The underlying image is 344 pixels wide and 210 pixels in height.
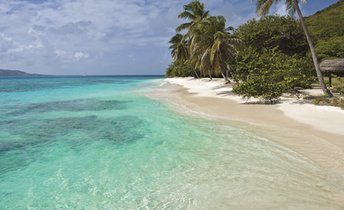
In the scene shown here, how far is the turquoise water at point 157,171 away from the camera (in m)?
5.17

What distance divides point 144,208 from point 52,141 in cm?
652

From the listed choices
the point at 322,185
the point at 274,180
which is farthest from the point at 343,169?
the point at 274,180

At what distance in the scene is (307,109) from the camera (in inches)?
502

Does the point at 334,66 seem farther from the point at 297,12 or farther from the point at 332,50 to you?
the point at 332,50

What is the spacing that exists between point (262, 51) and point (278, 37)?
2028mm

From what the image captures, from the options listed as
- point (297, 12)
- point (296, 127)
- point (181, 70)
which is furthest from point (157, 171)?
point (181, 70)

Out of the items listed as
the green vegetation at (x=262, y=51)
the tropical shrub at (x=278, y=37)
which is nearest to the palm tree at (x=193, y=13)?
the green vegetation at (x=262, y=51)

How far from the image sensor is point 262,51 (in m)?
27.4

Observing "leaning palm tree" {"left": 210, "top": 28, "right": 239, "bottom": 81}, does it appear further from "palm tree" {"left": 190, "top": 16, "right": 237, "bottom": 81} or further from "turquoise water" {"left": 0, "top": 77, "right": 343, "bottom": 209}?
"turquoise water" {"left": 0, "top": 77, "right": 343, "bottom": 209}

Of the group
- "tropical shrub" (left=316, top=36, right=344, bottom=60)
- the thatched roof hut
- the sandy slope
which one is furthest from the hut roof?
"tropical shrub" (left=316, top=36, right=344, bottom=60)

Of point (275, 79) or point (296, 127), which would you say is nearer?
point (296, 127)

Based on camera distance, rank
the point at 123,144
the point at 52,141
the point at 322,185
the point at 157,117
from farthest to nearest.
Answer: the point at 157,117
the point at 52,141
the point at 123,144
the point at 322,185

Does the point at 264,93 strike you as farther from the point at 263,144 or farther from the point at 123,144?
the point at 123,144

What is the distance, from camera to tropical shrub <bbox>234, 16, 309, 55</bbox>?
90.3 feet
